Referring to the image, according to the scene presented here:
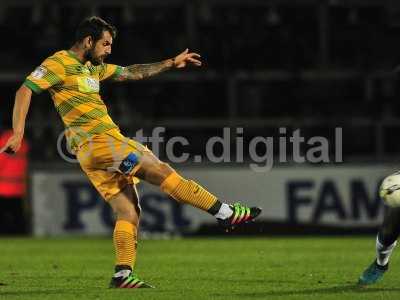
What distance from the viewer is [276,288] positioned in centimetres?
873

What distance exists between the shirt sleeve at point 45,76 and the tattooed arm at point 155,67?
2.54 ft

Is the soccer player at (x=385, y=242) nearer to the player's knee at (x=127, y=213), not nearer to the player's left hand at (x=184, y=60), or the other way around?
the player's knee at (x=127, y=213)

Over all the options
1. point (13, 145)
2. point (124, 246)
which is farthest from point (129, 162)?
point (13, 145)

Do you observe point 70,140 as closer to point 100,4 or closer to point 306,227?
point 306,227

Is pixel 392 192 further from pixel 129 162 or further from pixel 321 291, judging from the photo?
pixel 129 162

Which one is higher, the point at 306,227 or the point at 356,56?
the point at 356,56

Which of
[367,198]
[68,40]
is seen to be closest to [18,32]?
[68,40]

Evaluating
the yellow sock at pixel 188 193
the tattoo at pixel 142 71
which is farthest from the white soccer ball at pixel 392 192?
the tattoo at pixel 142 71

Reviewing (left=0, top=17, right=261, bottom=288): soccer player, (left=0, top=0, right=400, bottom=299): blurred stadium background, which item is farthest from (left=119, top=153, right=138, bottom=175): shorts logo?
(left=0, top=0, right=400, bottom=299): blurred stadium background

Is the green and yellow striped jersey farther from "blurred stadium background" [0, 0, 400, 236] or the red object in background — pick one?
the red object in background

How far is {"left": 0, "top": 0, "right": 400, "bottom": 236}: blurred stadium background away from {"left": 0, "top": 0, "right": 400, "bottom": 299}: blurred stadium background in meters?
0.02

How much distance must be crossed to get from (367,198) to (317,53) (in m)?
3.48

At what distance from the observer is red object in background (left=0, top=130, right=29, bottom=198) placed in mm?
18375

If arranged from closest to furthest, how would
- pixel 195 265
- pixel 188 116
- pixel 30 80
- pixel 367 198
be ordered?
pixel 30 80 < pixel 195 265 < pixel 367 198 < pixel 188 116
